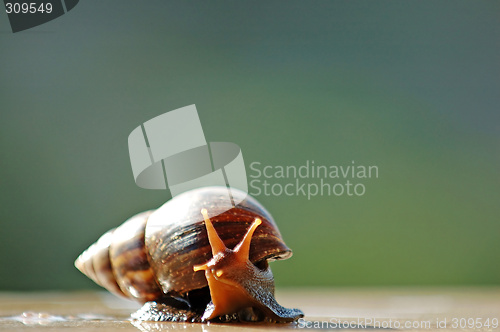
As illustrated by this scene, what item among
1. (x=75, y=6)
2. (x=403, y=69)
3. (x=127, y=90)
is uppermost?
(x=75, y=6)

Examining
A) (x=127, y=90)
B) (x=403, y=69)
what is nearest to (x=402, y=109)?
(x=403, y=69)

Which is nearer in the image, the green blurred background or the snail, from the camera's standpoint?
the snail

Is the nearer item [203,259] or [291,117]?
[203,259]

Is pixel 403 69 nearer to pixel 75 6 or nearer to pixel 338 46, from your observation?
pixel 338 46

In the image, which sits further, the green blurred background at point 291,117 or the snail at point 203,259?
the green blurred background at point 291,117
